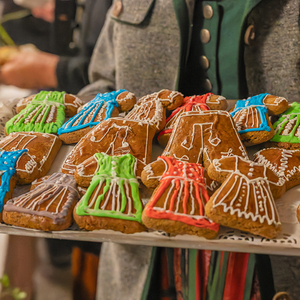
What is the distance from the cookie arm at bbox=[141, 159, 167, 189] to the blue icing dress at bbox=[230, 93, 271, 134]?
33 cm

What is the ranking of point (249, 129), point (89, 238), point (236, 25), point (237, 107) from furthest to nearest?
point (236, 25) < point (237, 107) < point (249, 129) < point (89, 238)

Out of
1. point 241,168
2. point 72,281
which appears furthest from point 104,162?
point 72,281

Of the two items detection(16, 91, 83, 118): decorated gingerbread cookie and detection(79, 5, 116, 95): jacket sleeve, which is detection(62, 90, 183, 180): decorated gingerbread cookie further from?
detection(79, 5, 116, 95): jacket sleeve

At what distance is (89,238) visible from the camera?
63cm

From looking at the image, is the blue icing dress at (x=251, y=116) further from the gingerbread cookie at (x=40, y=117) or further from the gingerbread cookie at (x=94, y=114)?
the gingerbread cookie at (x=40, y=117)

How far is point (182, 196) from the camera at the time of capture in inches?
25.5

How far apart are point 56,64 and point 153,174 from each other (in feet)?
4.10

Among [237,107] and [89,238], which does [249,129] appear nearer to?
[237,107]

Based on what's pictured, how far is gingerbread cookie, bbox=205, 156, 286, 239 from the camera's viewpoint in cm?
60

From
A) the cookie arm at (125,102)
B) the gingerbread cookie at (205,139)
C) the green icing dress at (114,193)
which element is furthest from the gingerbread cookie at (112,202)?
the cookie arm at (125,102)

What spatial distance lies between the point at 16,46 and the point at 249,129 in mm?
1422

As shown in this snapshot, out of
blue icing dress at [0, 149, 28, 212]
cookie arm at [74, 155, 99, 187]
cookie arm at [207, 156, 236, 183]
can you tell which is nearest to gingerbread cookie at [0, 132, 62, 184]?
blue icing dress at [0, 149, 28, 212]

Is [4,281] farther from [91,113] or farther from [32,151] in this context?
[91,113]

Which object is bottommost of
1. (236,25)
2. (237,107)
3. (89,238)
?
(89,238)
